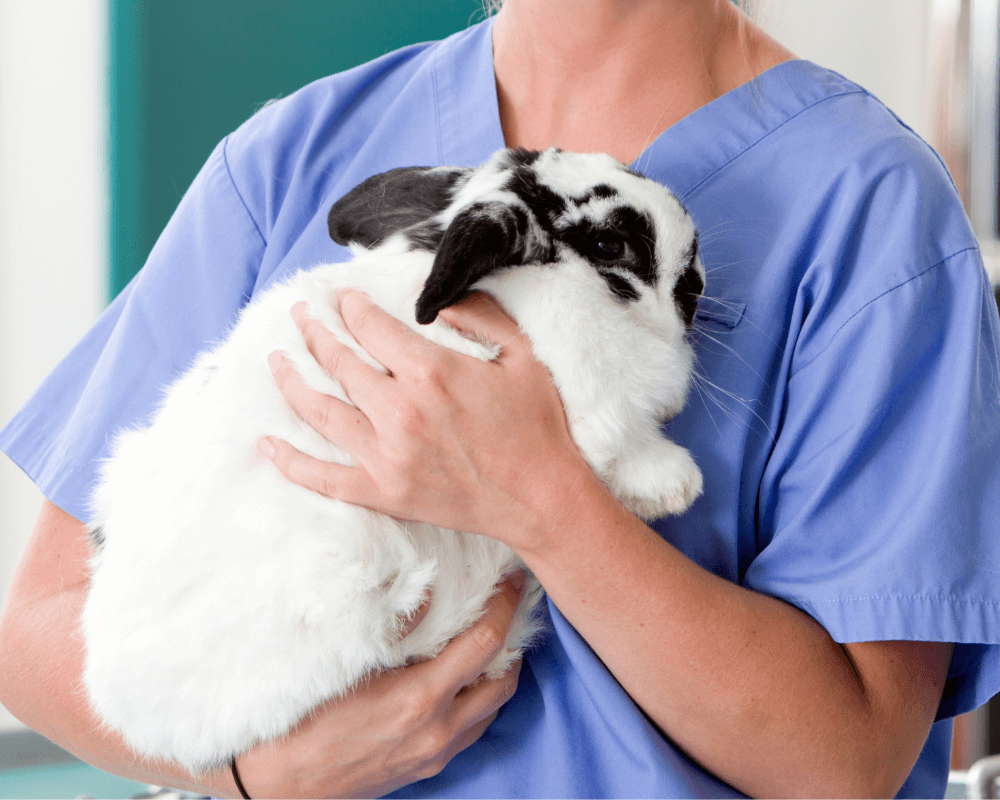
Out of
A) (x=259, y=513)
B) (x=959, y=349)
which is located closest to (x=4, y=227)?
(x=259, y=513)

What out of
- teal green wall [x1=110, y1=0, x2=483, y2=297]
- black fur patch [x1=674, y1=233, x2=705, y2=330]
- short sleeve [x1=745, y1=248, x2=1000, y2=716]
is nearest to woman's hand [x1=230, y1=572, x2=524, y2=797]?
short sleeve [x1=745, y1=248, x2=1000, y2=716]

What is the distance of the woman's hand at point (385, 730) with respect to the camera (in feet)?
3.21

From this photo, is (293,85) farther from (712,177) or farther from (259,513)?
(259,513)

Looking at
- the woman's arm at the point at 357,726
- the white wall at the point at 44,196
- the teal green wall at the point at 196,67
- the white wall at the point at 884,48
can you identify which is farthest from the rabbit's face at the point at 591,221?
the white wall at the point at 884,48

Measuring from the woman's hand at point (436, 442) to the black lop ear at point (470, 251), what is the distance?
0.10 metres

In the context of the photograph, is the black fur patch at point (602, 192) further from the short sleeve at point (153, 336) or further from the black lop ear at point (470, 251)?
the short sleeve at point (153, 336)

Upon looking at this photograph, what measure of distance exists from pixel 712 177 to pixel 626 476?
0.50 m

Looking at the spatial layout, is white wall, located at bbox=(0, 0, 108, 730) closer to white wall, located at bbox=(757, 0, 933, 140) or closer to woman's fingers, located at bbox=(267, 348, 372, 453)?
woman's fingers, located at bbox=(267, 348, 372, 453)

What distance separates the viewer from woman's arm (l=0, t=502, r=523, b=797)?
3.21ft

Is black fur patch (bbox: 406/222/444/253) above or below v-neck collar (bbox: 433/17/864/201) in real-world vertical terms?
below

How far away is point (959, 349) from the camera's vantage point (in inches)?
40.2

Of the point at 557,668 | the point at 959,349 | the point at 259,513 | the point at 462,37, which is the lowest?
the point at 557,668

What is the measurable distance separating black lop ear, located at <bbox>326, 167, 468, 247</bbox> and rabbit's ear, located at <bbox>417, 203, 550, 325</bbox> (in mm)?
163

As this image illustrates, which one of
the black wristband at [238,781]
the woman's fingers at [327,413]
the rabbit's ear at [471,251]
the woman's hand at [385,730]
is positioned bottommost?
the black wristband at [238,781]
